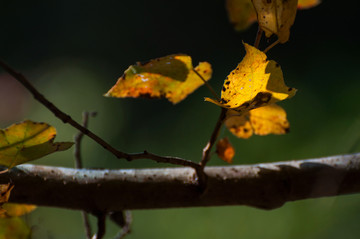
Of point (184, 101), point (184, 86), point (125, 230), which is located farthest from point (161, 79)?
point (184, 101)

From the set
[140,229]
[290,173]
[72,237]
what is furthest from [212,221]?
[290,173]

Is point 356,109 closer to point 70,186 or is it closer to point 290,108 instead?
point 290,108

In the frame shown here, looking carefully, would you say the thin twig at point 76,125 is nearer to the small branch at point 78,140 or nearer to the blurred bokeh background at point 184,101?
the small branch at point 78,140

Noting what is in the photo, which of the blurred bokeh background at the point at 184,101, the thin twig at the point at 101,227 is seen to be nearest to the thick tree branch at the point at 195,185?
the thin twig at the point at 101,227

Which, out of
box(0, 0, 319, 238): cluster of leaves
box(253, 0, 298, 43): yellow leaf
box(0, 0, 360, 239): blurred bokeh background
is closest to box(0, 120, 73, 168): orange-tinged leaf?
box(0, 0, 319, 238): cluster of leaves

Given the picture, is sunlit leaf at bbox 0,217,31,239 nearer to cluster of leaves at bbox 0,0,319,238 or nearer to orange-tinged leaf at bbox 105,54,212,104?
cluster of leaves at bbox 0,0,319,238

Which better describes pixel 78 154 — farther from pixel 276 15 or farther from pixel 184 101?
pixel 184 101
